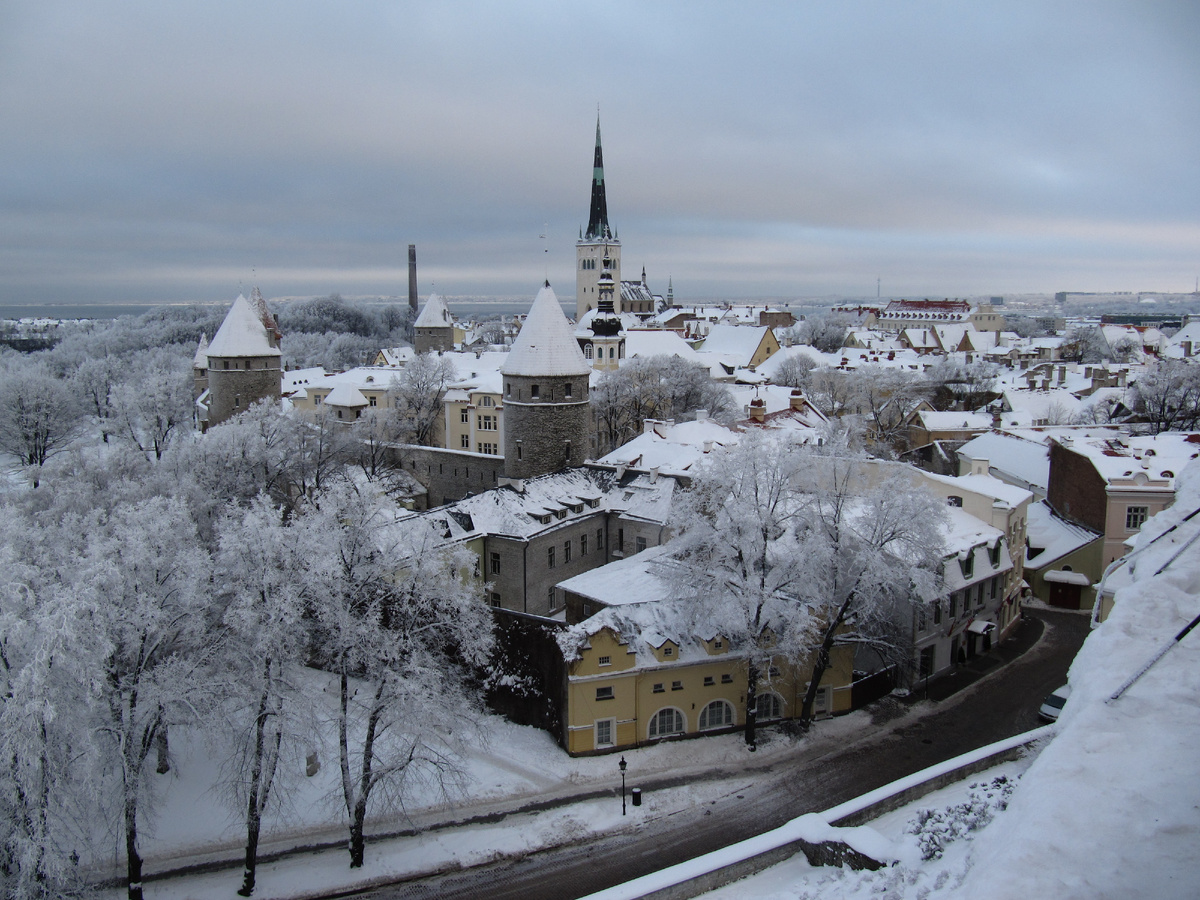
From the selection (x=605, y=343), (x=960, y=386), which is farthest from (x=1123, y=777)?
(x=960, y=386)

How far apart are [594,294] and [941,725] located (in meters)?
94.9

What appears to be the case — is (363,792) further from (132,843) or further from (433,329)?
(433,329)

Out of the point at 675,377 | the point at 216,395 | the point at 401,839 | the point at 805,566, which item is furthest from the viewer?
the point at 675,377

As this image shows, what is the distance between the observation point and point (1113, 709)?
5.24 metres

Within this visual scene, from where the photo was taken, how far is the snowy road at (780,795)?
17.5 metres

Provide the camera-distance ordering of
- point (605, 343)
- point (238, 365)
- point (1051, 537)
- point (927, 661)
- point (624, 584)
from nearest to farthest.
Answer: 1. point (624, 584)
2. point (927, 661)
3. point (1051, 537)
4. point (238, 365)
5. point (605, 343)

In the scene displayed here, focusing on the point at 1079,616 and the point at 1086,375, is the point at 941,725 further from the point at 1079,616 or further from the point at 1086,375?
the point at 1086,375

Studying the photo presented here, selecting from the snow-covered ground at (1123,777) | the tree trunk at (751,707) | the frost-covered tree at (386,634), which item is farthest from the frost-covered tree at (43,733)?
the tree trunk at (751,707)

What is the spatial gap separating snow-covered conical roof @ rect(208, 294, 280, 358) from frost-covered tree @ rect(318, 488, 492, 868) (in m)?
29.5

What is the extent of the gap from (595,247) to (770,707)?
93843mm

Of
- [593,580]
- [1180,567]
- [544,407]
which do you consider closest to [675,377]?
[544,407]

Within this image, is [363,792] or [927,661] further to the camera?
[927,661]

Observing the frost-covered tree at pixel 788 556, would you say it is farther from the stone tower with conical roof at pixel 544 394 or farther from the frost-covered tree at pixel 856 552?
the stone tower with conical roof at pixel 544 394

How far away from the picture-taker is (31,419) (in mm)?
51656
